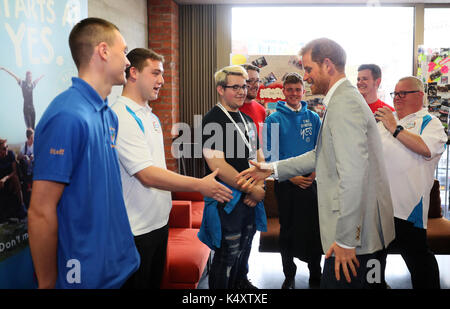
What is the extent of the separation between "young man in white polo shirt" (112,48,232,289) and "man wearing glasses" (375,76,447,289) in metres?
1.30

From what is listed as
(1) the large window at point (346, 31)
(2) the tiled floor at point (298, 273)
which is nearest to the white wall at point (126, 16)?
(1) the large window at point (346, 31)

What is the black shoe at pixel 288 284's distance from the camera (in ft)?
9.78

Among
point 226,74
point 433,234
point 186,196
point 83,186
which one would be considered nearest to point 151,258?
point 83,186

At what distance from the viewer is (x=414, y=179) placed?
239 centimetres

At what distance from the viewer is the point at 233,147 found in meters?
2.23

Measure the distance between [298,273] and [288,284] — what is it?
44cm

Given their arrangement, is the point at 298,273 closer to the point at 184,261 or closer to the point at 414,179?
the point at 184,261

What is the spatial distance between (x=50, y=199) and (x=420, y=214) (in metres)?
2.20

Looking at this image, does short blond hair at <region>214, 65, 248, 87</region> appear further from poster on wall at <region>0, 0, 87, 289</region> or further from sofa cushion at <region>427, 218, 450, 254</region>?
sofa cushion at <region>427, 218, 450, 254</region>

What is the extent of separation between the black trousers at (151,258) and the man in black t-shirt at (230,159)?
479 mm

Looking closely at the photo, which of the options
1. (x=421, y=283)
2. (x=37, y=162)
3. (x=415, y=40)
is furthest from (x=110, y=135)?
(x=415, y=40)

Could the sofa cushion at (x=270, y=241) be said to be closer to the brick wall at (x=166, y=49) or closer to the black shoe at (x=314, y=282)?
the black shoe at (x=314, y=282)
